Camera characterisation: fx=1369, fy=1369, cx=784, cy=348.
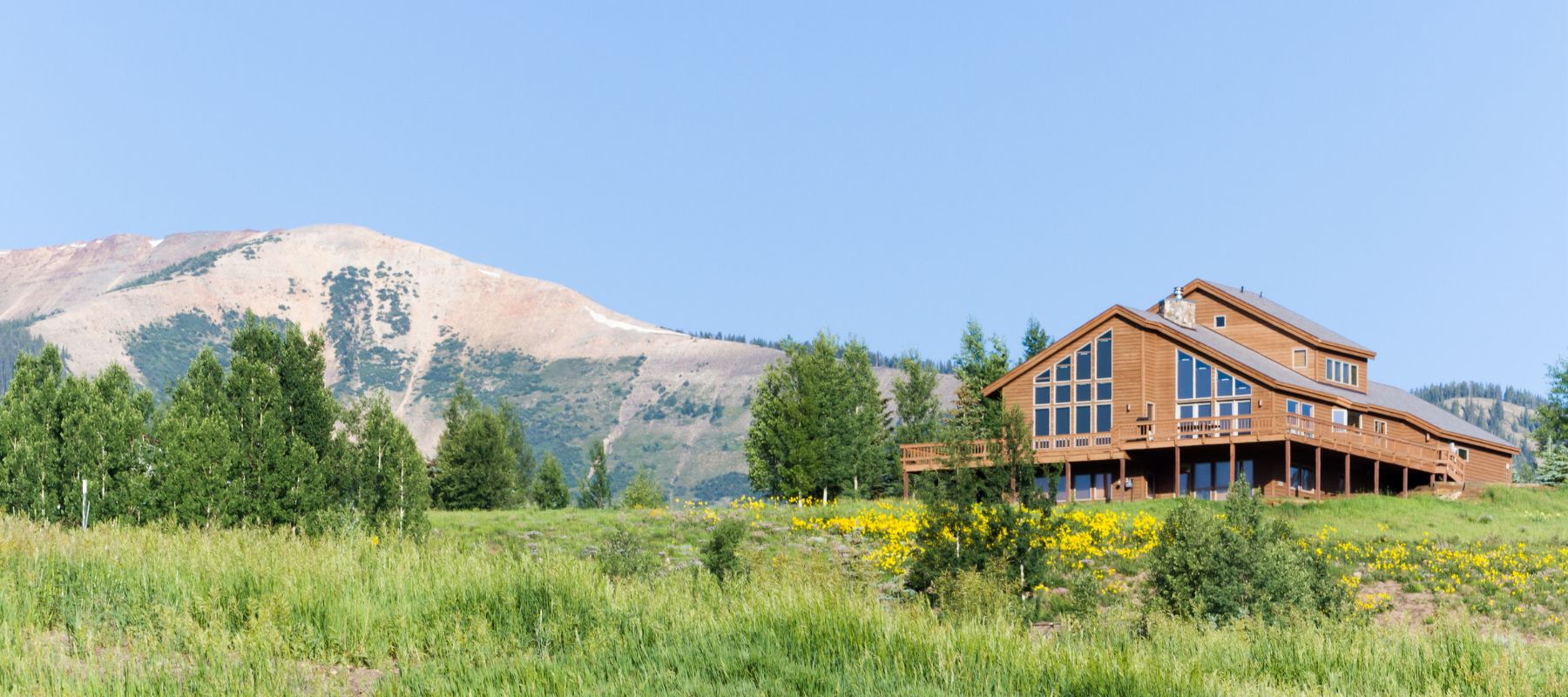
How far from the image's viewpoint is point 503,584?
12406 millimetres

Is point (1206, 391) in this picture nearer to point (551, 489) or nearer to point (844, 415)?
point (844, 415)

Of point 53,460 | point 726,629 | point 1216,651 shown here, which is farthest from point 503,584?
point 53,460

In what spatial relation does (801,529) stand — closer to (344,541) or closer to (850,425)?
(344,541)

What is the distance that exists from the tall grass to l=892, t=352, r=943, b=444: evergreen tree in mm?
53959

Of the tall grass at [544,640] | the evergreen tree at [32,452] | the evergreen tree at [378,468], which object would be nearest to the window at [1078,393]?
the evergreen tree at [378,468]

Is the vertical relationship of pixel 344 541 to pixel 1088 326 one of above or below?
below

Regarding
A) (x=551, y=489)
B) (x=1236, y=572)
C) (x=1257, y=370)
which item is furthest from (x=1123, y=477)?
(x=551, y=489)

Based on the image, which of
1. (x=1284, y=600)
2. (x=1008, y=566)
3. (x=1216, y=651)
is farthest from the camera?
(x=1008, y=566)

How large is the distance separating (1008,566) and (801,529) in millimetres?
14603

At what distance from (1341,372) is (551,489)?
147 ft

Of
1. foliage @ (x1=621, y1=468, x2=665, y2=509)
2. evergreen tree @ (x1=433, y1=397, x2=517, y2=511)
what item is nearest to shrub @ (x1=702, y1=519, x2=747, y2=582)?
evergreen tree @ (x1=433, y1=397, x2=517, y2=511)

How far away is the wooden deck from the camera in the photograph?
149 ft

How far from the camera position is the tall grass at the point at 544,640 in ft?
33.5

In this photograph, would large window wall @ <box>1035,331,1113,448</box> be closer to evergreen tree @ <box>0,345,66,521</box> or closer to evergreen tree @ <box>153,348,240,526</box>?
evergreen tree @ <box>153,348,240,526</box>
